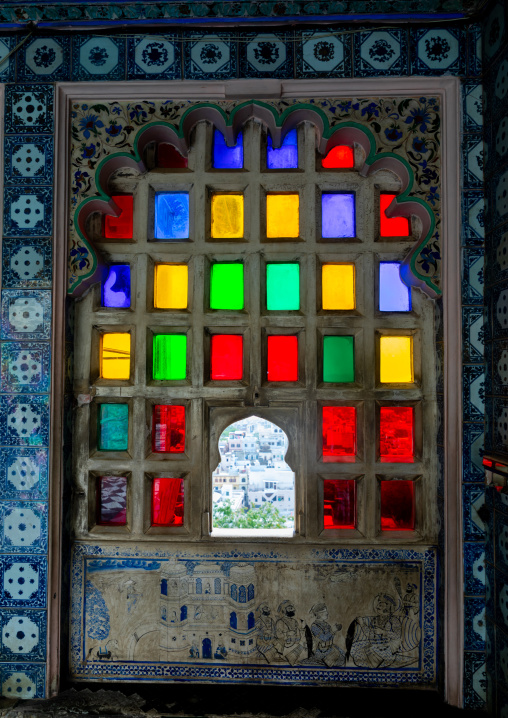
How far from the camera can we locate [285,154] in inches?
95.0

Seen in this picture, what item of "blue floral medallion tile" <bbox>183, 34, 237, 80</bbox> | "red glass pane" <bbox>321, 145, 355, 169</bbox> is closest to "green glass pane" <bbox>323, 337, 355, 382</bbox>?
"red glass pane" <bbox>321, 145, 355, 169</bbox>

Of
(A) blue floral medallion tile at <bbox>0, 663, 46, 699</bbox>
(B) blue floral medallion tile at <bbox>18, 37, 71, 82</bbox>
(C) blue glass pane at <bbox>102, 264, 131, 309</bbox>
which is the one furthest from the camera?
(C) blue glass pane at <bbox>102, 264, 131, 309</bbox>

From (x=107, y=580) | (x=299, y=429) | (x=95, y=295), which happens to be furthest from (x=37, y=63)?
(x=107, y=580)

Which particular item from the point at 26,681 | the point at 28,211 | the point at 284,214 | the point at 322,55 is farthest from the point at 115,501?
the point at 322,55

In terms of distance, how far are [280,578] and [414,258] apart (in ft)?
5.61

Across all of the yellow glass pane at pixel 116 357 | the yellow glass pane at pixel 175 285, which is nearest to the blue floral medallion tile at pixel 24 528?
the yellow glass pane at pixel 116 357

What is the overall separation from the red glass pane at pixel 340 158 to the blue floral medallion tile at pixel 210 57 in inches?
24.5

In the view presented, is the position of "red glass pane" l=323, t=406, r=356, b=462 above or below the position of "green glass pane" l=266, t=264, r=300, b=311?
below

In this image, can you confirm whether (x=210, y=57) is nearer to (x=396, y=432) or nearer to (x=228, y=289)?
(x=228, y=289)

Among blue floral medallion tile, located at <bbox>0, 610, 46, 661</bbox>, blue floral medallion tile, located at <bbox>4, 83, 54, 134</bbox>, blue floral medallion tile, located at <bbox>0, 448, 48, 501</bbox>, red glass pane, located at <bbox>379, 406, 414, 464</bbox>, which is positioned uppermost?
blue floral medallion tile, located at <bbox>4, 83, 54, 134</bbox>

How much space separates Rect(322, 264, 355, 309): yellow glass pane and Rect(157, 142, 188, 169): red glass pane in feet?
3.08

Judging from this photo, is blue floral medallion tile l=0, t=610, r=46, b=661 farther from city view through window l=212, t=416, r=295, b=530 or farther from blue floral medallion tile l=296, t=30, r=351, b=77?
blue floral medallion tile l=296, t=30, r=351, b=77

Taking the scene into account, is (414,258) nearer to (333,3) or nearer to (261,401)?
(261,401)

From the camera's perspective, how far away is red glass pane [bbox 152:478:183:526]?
235 cm
